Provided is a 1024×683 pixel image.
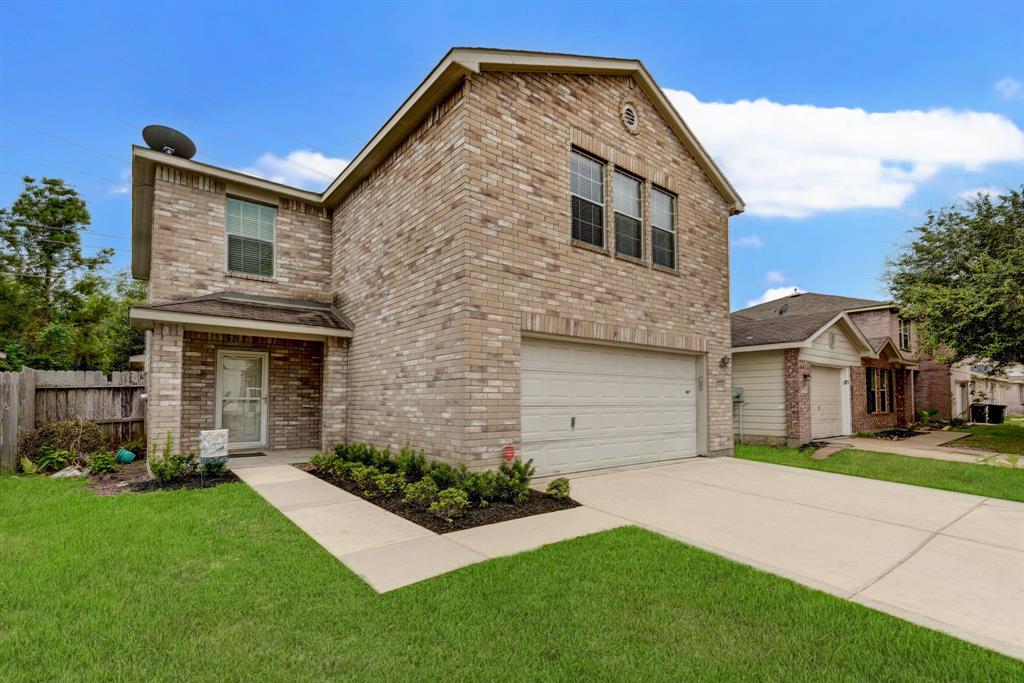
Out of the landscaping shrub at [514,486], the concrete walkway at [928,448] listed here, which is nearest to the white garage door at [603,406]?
the landscaping shrub at [514,486]

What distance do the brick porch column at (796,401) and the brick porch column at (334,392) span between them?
11.4 m

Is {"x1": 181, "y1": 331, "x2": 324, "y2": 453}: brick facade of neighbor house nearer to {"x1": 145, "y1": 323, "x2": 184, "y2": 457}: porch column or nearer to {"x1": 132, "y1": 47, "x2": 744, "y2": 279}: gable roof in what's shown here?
{"x1": 145, "y1": 323, "x2": 184, "y2": 457}: porch column

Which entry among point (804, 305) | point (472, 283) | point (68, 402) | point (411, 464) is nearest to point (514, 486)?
point (411, 464)

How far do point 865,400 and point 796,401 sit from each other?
6.51m

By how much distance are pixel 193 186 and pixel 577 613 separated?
34.7ft

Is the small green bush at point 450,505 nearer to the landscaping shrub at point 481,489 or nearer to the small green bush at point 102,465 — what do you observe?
the landscaping shrub at point 481,489

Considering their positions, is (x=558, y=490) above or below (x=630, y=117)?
below

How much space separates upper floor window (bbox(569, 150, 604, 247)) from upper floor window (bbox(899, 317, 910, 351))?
20.9 m

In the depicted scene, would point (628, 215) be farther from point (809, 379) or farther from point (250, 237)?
point (809, 379)

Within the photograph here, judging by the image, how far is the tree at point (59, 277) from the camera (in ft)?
72.3

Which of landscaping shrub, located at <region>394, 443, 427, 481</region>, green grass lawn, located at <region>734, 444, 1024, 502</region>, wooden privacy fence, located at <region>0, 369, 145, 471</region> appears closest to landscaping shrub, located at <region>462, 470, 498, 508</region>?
landscaping shrub, located at <region>394, 443, 427, 481</region>

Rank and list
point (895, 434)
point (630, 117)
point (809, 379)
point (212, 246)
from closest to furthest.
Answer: point (630, 117), point (212, 246), point (809, 379), point (895, 434)

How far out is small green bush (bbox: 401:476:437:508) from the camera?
5.88m

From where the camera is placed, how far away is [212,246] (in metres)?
9.79
